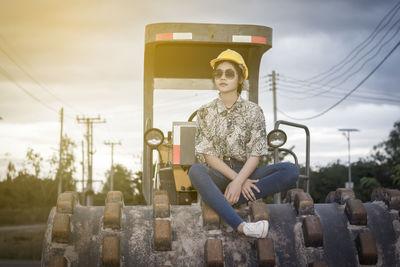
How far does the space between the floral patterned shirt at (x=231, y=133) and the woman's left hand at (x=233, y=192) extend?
0.37 meters

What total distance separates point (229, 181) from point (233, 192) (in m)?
0.25

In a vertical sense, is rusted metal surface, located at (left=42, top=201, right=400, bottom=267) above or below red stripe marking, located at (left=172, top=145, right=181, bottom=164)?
below

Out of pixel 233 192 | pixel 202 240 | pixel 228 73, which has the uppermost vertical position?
pixel 228 73

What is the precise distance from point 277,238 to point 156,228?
0.65m

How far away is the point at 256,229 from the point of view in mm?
2803

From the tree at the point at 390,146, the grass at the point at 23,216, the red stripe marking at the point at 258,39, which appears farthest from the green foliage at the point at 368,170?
the red stripe marking at the point at 258,39

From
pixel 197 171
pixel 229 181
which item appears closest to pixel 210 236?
pixel 197 171

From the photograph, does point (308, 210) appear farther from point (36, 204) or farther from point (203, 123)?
point (36, 204)

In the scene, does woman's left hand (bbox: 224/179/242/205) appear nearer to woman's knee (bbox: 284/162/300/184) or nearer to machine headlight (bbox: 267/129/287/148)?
woman's knee (bbox: 284/162/300/184)

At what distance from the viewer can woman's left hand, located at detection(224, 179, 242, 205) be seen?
3.36 m

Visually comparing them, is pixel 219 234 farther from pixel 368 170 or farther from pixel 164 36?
pixel 368 170

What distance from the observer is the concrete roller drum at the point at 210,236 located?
9.05 feet

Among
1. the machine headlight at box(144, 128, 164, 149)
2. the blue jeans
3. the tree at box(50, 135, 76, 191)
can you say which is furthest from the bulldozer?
the tree at box(50, 135, 76, 191)

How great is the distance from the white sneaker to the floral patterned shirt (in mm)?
940
